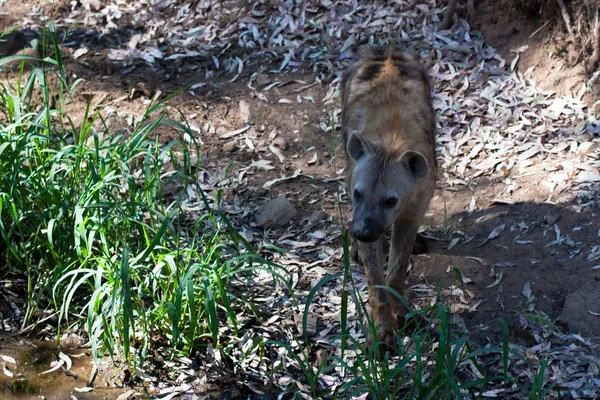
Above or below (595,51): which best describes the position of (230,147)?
below

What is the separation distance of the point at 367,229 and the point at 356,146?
0.58 m

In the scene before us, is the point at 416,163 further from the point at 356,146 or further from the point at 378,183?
the point at 356,146

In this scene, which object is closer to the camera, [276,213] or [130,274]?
[130,274]

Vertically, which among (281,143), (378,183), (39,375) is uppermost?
(378,183)

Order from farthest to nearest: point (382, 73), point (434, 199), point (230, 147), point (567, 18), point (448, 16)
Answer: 1. point (448, 16)
2. point (230, 147)
3. point (567, 18)
4. point (434, 199)
5. point (382, 73)

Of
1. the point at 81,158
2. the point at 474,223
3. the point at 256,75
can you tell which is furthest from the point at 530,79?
the point at 81,158

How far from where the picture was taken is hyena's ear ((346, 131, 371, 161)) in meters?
4.73

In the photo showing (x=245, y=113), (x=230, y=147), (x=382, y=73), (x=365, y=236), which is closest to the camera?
(x=365, y=236)

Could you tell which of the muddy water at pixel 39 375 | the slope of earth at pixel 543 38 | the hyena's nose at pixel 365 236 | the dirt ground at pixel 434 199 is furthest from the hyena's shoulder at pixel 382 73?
the muddy water at pixel 39 375

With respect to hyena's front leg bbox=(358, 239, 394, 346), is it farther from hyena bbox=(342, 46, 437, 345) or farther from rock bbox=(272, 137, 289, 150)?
rock bbox=(272, 137, 289, 150)

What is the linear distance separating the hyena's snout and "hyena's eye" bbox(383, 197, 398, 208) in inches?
5.6

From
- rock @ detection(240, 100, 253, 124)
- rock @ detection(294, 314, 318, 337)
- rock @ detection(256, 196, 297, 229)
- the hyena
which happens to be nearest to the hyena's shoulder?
the hyena

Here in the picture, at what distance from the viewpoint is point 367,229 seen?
4.52 m

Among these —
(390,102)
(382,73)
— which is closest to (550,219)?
(390,102)
